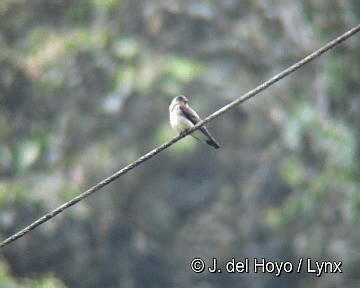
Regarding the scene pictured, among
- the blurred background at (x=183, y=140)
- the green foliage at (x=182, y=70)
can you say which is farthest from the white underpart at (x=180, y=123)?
the green foliage at (x=182, y=70)

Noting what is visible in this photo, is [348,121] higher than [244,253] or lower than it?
higher

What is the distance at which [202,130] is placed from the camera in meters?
11.1

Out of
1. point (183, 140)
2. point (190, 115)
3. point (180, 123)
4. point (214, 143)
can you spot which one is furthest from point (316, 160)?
point (180, 123)

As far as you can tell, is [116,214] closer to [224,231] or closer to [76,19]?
[224,231]

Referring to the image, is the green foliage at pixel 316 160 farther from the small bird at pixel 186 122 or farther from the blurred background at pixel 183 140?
the small bird at pixel 186 122

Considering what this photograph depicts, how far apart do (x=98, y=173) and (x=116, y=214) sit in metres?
2.28

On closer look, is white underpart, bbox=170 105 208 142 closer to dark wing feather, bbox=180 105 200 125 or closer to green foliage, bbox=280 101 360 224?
dark wing feather, bbox=180 105 200 125

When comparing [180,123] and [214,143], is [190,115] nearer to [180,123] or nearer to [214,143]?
[180,123]

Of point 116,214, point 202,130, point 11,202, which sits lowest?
point 202,130

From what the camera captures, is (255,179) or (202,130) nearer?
(202,130)

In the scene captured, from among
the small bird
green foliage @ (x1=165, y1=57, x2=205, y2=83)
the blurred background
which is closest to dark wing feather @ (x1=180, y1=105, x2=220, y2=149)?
the small bird

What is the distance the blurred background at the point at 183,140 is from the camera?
2459cm

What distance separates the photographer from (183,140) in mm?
24359

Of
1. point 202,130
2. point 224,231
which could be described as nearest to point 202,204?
point 224,231
